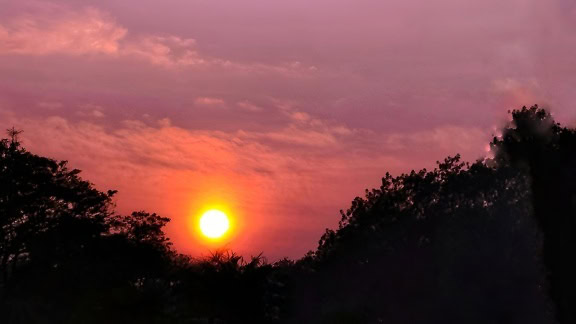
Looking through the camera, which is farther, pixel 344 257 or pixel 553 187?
pixel 344 257

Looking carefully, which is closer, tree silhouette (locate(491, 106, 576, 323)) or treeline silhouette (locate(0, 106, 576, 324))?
tree silhouette (locate(491, 106, 576, 323))

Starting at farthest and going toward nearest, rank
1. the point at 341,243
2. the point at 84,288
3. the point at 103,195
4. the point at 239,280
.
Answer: the point at 341,243 → the point at 103,195 → the point at 84,288 → the point at 239,280

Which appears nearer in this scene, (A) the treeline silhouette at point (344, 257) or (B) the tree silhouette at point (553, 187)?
(B) the tree silhouette at point (553, 187)

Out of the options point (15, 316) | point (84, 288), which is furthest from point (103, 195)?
point (15, 316)

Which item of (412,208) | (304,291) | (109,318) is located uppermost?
(412,208)

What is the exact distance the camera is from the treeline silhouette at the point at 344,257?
61969mm

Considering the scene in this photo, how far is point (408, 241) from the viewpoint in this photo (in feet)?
310

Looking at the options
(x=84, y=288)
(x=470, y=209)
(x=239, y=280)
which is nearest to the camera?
(x=239, y=280)

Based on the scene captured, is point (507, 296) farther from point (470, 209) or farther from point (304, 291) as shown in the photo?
point (304, 291)

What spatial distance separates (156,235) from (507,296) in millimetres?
34955

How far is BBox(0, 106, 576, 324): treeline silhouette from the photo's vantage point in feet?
203

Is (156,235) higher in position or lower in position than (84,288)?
higher

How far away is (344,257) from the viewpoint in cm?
10069

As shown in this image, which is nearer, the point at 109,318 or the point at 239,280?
the point at 109,318
